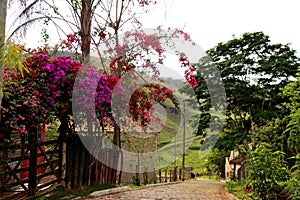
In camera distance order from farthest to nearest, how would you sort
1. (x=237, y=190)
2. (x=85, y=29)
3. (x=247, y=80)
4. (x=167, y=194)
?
(x=247, y=80), (x=237, y=190), (x=167, y=194), (x=85, y=29)

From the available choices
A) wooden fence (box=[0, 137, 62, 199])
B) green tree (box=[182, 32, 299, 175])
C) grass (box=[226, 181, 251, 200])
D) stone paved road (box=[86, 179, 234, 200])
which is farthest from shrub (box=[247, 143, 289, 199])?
green tree (box=[182, 32, 299, 175])

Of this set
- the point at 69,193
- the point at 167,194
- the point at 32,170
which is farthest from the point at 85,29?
the point at 167,194

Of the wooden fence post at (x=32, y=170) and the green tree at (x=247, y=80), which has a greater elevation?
the green tree at (x=247, y=80)

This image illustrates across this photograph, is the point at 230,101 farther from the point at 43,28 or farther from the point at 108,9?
the point at 43,28

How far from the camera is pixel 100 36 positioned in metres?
10.0

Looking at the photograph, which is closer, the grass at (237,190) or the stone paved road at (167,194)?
the stone paved road at (167,194)

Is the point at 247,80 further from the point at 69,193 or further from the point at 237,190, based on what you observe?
the point at 69,193

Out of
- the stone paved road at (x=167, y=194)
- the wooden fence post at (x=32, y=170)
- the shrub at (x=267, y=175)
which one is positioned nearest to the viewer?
the shrub at (x=267, y=175)

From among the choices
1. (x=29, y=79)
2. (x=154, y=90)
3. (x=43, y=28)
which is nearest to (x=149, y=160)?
(x=154, y=90)

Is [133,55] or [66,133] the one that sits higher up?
[133,55]

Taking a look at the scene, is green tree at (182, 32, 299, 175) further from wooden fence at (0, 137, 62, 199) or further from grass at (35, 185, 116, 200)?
wooden fence at (0, 137, 62, 199)

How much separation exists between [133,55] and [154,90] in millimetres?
1201

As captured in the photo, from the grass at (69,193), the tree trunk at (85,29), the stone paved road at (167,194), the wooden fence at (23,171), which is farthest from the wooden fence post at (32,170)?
the tree trunk at (85,29)

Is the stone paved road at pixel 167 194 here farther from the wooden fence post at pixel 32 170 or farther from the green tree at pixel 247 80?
the green tree at pixel 247 80
